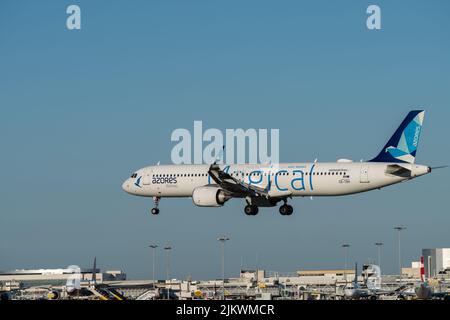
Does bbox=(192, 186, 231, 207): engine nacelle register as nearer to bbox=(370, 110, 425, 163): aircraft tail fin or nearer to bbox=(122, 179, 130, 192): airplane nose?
bbox=(122, 179, 130, 192): airplane nose

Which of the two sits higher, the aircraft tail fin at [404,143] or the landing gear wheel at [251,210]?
the aircraft tail fin at [404,143]

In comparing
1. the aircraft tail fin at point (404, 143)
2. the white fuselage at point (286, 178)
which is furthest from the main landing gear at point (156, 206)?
the aircraft tail fin at point (404, 143)

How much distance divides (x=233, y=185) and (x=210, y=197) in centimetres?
233

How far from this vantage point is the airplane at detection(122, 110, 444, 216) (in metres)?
79.8

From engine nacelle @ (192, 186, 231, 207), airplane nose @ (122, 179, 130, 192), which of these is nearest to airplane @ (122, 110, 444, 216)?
engine nacelle @ (192, 186, 231, 207)

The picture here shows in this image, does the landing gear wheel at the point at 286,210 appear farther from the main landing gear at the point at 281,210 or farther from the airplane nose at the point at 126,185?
the airplane nose at the point at 126,185

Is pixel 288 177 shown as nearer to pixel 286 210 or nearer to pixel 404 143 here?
pixel 286 210

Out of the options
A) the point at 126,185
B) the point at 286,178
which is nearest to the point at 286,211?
the point at 286,178

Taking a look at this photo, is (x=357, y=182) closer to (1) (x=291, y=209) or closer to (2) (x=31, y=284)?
(1) (x=291, y=209)

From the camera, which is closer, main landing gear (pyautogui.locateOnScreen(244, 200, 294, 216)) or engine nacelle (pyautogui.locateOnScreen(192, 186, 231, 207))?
engine nacelle (pyautogui.locateOnScreen(192, 186, 231, 207))

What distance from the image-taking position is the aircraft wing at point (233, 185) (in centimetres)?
8300
